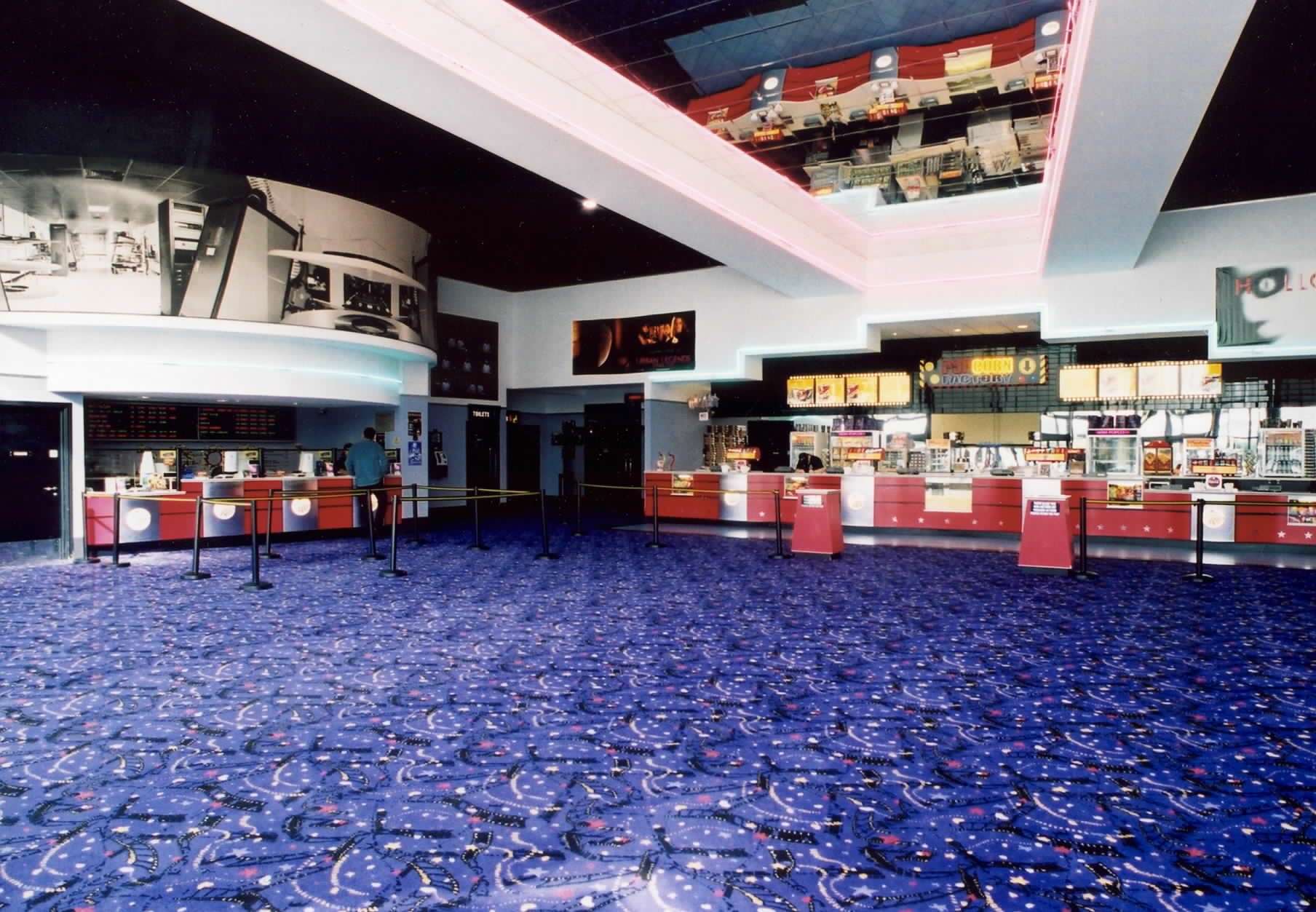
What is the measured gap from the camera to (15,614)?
A: 6195 millimetres

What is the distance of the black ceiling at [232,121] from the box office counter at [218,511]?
387 cm

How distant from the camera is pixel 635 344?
1370 cm

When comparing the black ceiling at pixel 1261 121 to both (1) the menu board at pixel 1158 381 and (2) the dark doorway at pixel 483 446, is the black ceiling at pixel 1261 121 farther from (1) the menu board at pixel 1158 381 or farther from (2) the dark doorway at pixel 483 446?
(2) the dark doorway at pixel 483 446

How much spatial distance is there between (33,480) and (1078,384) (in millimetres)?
13210

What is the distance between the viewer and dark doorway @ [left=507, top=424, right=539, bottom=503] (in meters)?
16.5

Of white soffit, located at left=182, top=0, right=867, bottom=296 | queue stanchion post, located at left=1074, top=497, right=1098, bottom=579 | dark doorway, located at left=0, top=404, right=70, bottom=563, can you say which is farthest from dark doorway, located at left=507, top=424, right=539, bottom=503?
queue stanchion post, located at left=1074, top=497, right=1098, bottom=579

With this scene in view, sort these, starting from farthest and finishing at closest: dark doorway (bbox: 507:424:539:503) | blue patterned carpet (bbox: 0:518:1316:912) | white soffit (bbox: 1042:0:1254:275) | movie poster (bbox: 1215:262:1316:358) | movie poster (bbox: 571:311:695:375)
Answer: dark doorway (bbox: 507:424:539:503), movie poster (bbox: 571:311:695:375), movie poster (bbox: 1215:262:1316:358), white soffit (bbox: 1042:0:1254:275), blue patterned carpet (bbox: 0:518:1316:912)

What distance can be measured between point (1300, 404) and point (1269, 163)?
336cm

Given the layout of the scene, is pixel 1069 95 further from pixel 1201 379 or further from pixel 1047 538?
pixel 1201 379

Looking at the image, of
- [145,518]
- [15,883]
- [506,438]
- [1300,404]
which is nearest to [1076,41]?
[15,883]

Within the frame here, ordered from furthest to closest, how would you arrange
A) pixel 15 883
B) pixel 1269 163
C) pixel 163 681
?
pixel 1269 163 < pixel 163 681 < pixel 15 883

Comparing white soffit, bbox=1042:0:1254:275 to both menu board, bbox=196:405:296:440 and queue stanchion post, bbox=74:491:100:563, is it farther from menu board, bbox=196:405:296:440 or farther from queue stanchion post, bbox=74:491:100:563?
menu board, bbox=196:405:296:440

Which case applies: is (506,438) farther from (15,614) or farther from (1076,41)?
(1076,41)

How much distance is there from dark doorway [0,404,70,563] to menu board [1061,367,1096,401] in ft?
42.0
